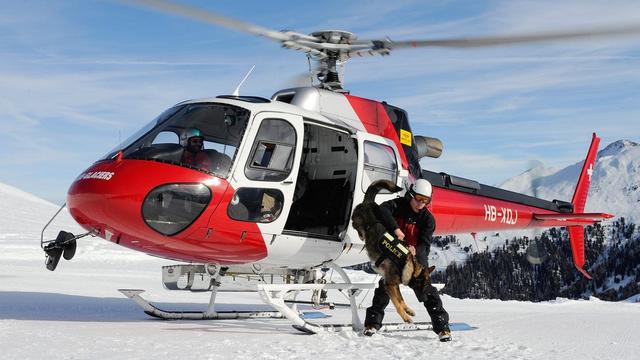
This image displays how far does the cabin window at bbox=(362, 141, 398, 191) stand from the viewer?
8.80 metres

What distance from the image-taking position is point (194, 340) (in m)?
6.84

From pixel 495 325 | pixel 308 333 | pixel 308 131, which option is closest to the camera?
pixel 308 333

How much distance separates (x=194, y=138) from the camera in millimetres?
7559

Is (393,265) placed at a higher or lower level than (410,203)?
lower

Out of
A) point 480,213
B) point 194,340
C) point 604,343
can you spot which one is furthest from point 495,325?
point 194,340

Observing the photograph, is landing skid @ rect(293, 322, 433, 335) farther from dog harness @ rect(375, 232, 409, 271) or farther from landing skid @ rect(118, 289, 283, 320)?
landing skid @ rect(118, 289, 283, 320)

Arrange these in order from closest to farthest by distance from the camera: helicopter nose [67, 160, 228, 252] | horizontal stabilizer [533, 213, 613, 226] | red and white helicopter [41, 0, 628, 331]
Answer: helicopter nose [67, 160, 228, 252]
red and white helicopter [41, 0, 628, 331]
horizontal stabilizer [533, 213, 613, 226]

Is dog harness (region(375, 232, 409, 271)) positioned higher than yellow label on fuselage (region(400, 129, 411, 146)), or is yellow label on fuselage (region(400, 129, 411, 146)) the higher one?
yellow label on fuselage (region(400, 129, 411, 146))

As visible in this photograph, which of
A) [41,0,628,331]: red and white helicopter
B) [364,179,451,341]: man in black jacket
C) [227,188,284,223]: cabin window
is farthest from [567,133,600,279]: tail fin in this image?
[227,188,284,223]: cabin window

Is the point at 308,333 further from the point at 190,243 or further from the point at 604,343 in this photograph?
the point at 604,343

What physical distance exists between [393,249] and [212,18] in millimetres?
3281

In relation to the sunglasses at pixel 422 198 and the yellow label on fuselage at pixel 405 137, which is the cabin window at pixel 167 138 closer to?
the sunglasses at pixel 422 198

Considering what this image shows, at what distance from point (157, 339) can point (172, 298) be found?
6.66 meters

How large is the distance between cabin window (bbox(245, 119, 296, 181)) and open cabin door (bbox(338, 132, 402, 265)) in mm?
1095
